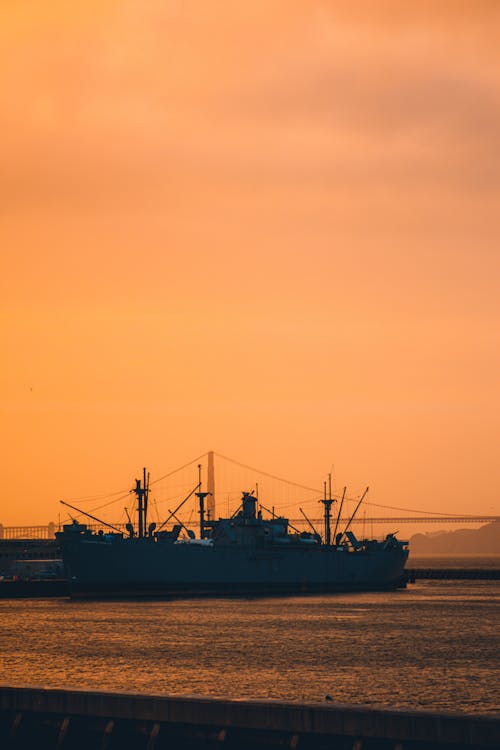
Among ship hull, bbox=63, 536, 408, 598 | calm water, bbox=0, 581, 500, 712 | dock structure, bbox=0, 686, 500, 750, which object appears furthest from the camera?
ship hull, bbox=63, 536, 408, 598

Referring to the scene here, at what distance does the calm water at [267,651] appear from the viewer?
45.2 m

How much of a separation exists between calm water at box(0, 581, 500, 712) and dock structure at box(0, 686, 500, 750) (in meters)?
12.4

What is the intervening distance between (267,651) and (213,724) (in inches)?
1299

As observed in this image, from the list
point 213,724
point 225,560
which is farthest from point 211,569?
point 213,724

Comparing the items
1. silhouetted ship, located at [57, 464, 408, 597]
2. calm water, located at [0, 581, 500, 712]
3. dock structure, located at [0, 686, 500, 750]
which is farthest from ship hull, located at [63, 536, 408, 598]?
dock structure, located at [0, 686, 500, 750]

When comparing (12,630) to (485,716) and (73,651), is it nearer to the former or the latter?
(73,651)

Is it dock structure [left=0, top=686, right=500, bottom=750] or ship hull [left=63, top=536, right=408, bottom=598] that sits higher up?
ship hull [left=63, top=536, right=408, bottom=598]

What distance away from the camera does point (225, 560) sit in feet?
418

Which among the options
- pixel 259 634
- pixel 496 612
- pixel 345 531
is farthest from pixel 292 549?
pixel 259 634

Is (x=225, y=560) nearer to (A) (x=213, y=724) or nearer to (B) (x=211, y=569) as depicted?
(B) (x=211, y=569)

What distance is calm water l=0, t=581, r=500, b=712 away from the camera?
45.2m

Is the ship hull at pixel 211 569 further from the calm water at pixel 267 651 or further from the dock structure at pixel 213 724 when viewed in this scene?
the dock structure at pixel 213 724

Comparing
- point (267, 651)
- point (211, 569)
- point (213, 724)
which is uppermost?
point (211, 569)

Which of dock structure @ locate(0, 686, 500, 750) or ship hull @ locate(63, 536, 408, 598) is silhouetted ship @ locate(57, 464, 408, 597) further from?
dock structure @ locate(0, 686, 500, 750)
